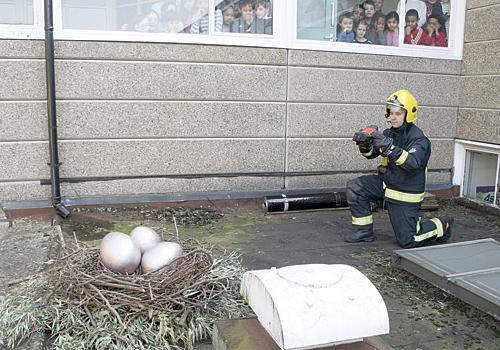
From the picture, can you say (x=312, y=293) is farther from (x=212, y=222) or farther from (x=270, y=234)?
(x=212, y=222)

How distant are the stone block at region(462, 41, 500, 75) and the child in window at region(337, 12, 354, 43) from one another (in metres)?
1.72

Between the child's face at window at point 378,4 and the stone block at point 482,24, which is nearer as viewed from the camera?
the stone block at point 482,24

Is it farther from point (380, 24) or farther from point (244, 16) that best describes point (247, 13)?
point (380, 24)

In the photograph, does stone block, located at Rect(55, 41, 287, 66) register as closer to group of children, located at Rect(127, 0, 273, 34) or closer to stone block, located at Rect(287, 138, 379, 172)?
group of children, located at Rect(127, 0, 273, 34)

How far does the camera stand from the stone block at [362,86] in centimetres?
710

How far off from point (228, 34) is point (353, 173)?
98.0 inches

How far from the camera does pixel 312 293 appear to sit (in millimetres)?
2514

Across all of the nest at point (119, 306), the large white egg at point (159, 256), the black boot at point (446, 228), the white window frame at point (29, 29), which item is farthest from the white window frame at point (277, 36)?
the large white egg at point (159, 256)

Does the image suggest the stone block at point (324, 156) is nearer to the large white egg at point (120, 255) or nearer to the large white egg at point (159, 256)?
the large white egg at point (159, 256)

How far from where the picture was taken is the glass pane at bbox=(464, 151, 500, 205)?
749 cm

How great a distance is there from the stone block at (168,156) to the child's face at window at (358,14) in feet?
6.57

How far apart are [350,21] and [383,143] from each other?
2.85 metres

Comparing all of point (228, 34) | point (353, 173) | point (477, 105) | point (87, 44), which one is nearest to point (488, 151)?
point (477, 105)

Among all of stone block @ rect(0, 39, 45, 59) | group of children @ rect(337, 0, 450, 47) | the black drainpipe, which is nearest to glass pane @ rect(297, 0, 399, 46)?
group of children @ rect(337, 0, 450, 47)
